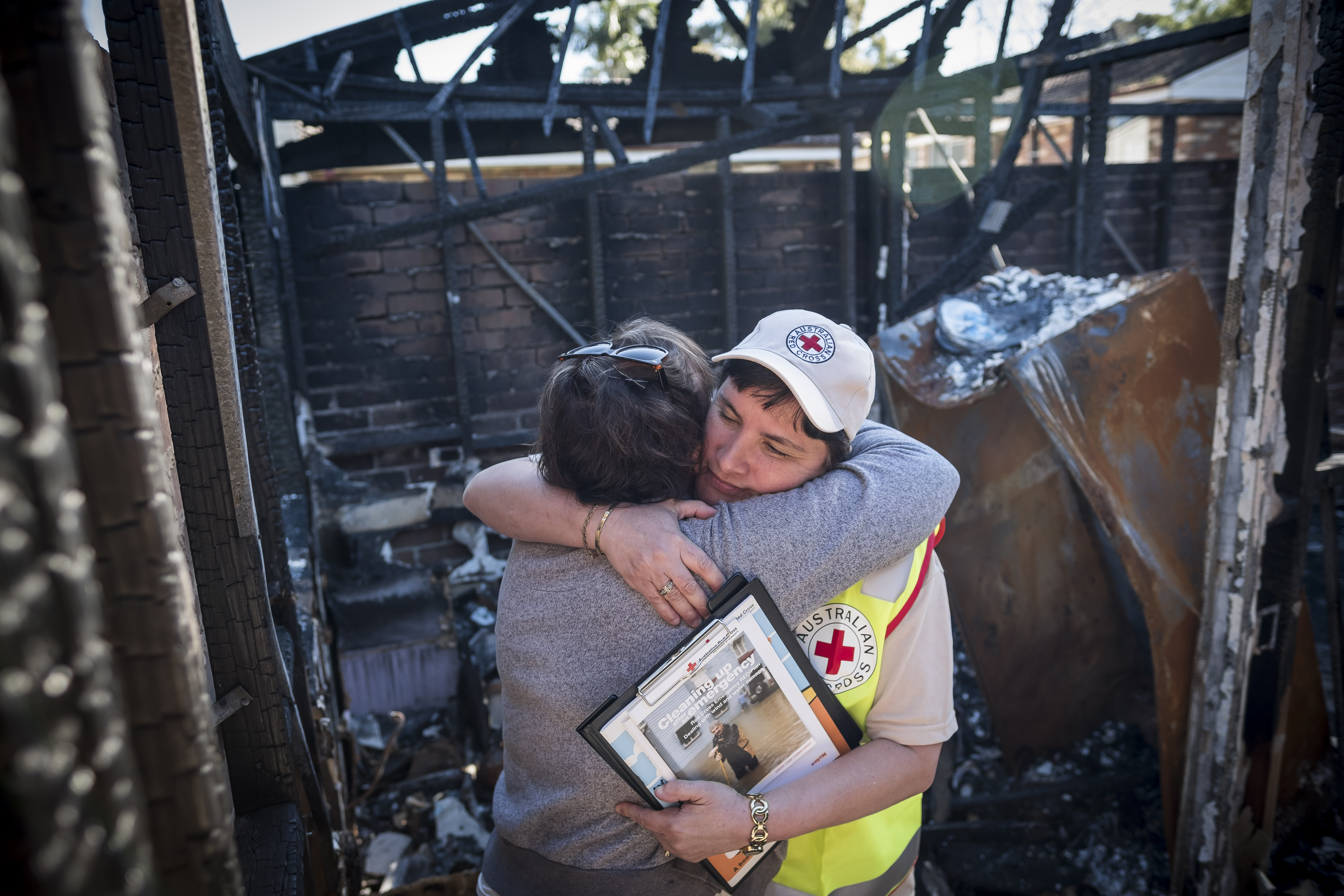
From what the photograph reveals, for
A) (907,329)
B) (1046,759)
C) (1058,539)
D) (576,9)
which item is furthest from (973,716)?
(576,9)

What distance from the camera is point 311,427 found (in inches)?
149

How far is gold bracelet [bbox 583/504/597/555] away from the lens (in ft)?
3.89

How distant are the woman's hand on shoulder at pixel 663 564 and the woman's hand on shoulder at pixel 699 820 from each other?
25 cm

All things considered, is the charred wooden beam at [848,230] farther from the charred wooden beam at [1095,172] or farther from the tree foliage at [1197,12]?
the tree foliage at [1197,12]

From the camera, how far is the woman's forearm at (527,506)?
1208mm

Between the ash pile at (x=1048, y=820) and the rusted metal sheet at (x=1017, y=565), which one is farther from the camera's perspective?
the rusted metal sheet at (x=1017, y=565)

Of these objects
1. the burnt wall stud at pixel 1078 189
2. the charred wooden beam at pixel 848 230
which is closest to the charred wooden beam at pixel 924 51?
the charred wooden beam at pixel 848 230

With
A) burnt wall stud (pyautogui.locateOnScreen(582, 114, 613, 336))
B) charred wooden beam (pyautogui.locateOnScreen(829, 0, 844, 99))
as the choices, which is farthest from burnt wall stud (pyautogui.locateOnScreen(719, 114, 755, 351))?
burnt wall stud (pyautogui.locateOnScreen(582, 114, 613, 336))

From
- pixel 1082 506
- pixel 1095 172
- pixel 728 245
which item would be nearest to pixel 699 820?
pixel 1082 506

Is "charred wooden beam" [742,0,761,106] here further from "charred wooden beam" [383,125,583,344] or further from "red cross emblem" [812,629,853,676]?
"red cross emblem" [812,629,853,676]

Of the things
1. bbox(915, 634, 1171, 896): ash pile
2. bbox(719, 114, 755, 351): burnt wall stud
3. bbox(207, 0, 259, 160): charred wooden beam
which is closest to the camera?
bbox(207, 0, 259, 160): charred wooden beam

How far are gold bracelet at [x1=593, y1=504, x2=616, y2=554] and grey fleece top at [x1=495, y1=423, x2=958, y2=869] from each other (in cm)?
2

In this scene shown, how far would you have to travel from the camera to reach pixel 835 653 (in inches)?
47.9

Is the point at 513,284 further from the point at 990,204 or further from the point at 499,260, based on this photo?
the point at 990,204
